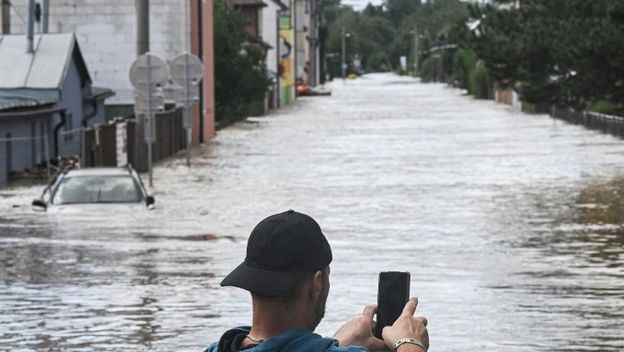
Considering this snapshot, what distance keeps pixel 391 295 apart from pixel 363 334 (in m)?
0.14

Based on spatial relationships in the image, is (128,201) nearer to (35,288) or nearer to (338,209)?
(338,209)

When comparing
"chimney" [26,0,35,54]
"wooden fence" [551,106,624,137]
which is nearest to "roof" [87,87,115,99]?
"chimney" [26,0,35,54]

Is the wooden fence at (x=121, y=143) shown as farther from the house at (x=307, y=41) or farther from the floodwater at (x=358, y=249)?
the house at (x=307, y=41)

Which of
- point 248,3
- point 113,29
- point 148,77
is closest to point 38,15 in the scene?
point 113,29

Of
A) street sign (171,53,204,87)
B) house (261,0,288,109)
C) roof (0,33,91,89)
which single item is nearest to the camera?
street sign (171,53,204,87)

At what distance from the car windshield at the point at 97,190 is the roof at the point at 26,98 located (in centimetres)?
1007

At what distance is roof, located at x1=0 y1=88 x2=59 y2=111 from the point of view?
132 feet

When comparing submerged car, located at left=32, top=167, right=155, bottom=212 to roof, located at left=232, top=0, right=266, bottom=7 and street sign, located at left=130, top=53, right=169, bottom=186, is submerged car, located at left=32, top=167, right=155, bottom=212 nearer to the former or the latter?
street sign, located at left=130, top=53, right=169, bottom=186

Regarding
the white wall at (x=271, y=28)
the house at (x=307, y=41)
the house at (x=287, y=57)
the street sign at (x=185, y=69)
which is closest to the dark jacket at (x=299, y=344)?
the street sign at (x=185, y=69)

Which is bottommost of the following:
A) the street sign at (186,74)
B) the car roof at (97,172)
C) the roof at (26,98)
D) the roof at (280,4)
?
the car roof at (97,172)

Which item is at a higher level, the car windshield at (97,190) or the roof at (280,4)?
the roof at (280,4)

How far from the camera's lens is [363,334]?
187 inches

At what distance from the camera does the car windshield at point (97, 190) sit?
2873 cm

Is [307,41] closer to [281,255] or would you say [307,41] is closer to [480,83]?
[480,83]
